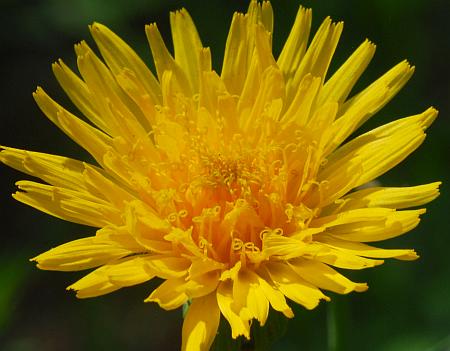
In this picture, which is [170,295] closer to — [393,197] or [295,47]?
[393,197]

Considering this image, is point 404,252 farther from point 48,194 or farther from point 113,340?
point 113,340

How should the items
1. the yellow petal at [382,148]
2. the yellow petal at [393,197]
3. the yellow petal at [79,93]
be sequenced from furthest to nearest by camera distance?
the yellow petal at [79,93] < the yellow petal at [382,148] < the yellow petal at [393,197]

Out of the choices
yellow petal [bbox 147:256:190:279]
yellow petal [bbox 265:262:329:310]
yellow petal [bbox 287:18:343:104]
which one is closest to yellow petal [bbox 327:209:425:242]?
yellow petal [bbox 265:262:329:310]

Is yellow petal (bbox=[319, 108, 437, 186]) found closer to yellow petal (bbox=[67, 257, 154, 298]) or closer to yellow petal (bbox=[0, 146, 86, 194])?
yellow petal (bbox=[67, 257, 154, 298])

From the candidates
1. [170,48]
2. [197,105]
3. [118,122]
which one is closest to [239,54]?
[197,105]

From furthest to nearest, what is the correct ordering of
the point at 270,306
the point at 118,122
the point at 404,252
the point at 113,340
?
the point at 113,340, the point at 118,122, the point at 270,306, the point at 404,252

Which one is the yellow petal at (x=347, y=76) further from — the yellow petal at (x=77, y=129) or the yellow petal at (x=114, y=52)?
the yellow petal at (x=77, y=129)

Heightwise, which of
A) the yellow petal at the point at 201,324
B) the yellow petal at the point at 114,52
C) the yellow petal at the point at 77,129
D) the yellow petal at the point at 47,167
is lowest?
the yellow petal at the point at 201,324

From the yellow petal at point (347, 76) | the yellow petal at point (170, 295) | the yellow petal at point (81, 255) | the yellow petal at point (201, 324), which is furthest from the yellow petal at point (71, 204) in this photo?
the yellow petal at point (347, 76)
